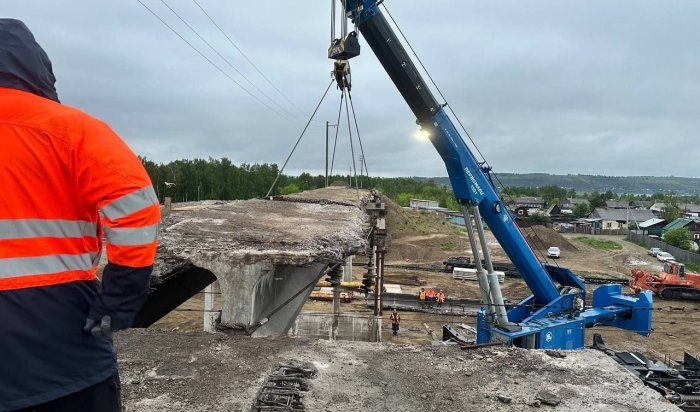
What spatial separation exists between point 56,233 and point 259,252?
11.9ft

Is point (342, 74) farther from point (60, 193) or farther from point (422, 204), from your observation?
point (422, 204)

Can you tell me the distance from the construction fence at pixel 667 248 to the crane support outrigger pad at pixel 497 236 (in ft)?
123

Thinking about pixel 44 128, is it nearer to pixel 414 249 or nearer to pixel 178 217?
pixel 178 217

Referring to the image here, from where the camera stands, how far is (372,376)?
11.8 ft

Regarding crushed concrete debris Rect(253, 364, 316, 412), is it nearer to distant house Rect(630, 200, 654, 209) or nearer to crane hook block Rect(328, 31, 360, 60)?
crane hook block Rect(328, 31, 360, 60)

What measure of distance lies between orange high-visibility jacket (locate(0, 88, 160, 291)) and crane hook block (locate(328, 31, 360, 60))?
20.4 feet

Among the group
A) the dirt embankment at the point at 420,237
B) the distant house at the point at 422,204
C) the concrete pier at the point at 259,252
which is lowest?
the dirt embankment at the point at 420,237

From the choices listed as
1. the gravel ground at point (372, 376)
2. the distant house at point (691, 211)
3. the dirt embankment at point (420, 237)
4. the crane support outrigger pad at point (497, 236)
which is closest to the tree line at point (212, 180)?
the dirt embankment at point (420, 237)

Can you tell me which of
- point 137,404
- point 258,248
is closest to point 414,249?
point 258,248

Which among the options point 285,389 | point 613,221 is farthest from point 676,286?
point 613,221

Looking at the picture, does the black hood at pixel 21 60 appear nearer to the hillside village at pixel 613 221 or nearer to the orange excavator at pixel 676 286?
the orange excavator at pixel 676 286

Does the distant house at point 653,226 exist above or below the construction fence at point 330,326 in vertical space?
above

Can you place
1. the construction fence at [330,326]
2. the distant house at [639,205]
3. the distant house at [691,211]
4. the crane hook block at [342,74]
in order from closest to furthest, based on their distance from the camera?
the crane hook block at [342,74] → the construction fence at [330,326] → the distant house at [691,211] → the distant house at [639,205]

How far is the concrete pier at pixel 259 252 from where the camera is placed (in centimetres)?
530
